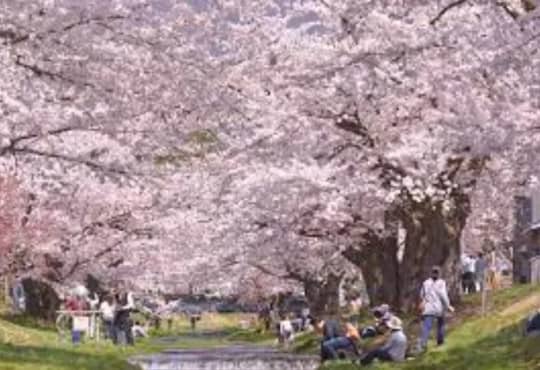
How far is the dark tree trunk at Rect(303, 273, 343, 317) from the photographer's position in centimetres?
4691

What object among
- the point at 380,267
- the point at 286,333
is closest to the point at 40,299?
the point at 286,333

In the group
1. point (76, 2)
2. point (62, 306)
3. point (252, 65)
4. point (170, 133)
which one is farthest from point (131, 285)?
point (76, 2)

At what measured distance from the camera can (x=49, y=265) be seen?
136 feet

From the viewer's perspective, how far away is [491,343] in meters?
19.3

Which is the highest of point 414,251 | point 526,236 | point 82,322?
point 526,236

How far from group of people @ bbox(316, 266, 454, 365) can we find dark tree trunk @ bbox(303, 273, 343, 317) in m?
22.3

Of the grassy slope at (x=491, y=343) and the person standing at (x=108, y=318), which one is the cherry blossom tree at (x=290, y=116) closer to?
the grassy slope at (x=491, y=343)

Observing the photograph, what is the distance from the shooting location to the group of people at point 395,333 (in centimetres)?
2006

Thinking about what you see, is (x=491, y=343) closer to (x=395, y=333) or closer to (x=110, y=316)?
(x=395, y=333)

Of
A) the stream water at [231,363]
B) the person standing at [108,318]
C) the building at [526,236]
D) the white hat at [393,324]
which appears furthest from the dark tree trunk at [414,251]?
the building at [526,236]

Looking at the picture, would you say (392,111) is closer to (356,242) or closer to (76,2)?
(356,242)

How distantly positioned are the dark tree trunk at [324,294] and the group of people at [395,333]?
73.1 feet

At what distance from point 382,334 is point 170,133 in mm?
5859

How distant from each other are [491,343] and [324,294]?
95.0 feet
